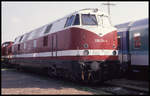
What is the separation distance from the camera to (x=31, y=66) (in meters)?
17.3

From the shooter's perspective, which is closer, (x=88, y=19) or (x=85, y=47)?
(x=85, y=47)

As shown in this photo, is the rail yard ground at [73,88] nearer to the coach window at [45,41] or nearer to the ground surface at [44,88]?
the ground surface at [44,88]

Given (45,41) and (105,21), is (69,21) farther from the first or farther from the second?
(45,41)

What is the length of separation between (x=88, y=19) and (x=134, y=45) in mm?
3008

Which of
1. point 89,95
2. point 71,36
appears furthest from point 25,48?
point 89,95

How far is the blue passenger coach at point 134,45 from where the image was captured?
12.2 meters

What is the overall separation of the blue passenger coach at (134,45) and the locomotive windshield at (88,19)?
96.1 inches

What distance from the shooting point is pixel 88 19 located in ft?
39.3

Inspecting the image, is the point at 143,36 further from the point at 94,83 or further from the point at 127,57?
the point at 94,83

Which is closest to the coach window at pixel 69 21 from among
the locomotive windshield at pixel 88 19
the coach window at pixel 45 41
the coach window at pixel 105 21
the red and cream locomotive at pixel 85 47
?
the red and cream locomotive at pixel 85 47

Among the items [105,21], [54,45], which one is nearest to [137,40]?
[105,21]

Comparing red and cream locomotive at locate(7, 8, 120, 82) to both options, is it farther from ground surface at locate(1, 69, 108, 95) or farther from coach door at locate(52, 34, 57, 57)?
ground surface at locate(1, 69, 108, 95)

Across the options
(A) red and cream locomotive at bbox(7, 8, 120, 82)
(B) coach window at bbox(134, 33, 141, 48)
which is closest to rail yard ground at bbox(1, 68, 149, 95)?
(A) red and cream locomotive at bbox(7, 8, 120, 82)

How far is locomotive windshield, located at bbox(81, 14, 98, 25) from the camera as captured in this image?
11831 mm
